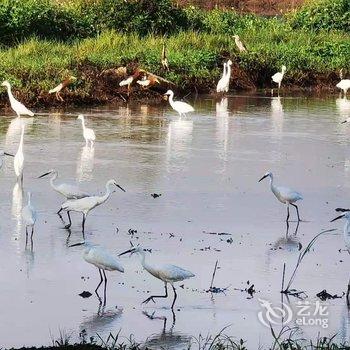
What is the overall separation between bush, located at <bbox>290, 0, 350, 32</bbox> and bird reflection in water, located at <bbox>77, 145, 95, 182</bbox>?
57.9 feet

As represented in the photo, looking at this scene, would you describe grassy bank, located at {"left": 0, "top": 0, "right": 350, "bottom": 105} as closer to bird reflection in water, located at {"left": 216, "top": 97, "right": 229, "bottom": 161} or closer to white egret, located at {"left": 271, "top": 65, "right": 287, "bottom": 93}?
white egret, located at {"left": 271, "top": 65, "right": 287, "bottom": 93}

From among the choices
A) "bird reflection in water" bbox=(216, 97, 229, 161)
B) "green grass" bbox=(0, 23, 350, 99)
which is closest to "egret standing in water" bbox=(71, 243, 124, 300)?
"bird reflection in water" bbox=(216, 97, 229, 161)

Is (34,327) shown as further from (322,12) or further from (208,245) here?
(322,12)

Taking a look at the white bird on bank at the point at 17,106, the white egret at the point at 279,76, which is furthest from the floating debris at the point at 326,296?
the white egret at the point at 279,76

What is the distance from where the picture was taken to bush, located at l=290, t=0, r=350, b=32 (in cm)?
3425

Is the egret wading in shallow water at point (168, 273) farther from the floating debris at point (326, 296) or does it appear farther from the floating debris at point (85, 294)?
the floating debris at point (326, 296)

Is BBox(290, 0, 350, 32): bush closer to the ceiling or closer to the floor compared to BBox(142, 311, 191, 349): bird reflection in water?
closer to the ceiling

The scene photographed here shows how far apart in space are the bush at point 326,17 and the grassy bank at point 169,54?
40cm

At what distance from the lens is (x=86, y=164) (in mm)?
16531

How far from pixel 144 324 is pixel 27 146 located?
899 cm

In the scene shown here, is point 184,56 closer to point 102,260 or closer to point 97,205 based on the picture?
point 97,205

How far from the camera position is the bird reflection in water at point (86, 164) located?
15.5 m

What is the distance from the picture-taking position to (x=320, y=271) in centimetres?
1088

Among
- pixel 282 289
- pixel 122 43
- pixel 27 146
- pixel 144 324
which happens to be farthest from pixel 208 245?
pixel 122 43
